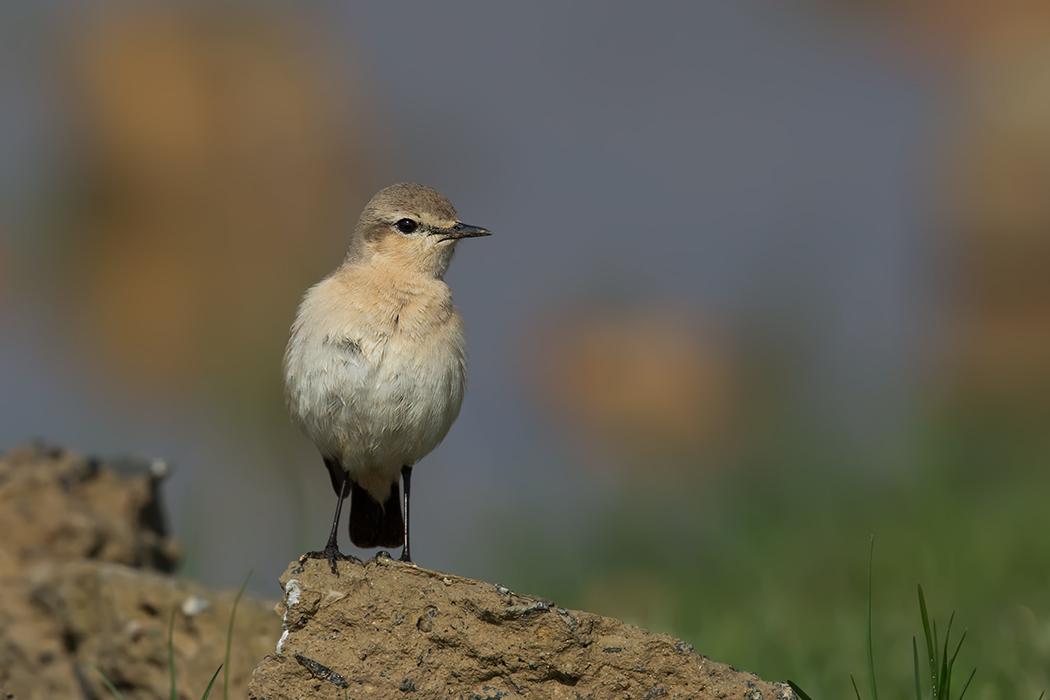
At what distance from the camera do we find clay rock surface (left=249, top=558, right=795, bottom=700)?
4.62 m

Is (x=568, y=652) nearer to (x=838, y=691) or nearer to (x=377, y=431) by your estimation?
(x=377, y=431)

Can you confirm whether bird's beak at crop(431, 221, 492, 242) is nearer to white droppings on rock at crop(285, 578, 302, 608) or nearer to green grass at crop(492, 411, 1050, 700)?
white droppings on rock at crop(285, 578, 302, 608)

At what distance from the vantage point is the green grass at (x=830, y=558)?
7.03 meters

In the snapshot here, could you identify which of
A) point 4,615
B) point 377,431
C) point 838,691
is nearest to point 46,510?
Answer: point 4,615

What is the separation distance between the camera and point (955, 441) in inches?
462

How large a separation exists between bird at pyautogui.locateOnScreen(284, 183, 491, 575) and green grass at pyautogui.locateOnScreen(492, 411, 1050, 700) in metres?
2.40

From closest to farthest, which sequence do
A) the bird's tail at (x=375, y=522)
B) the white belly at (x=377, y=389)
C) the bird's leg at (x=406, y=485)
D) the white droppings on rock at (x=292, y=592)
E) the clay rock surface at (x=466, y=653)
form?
the clay rock surface at (x=466, y=653) → the white droppings on rock at (x=292, y=592) → the white belly at (x=377, y=389) → the bird's leg at (x=406, y=485) → the bird's tail at (x=375, y=522)

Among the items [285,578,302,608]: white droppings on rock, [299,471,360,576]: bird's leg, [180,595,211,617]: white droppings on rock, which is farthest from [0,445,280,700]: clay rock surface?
[285,578,302,608]: white droppings on rock

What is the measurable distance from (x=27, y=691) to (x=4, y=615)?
455 millimetres

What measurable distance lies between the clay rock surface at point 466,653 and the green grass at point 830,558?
2061 mm

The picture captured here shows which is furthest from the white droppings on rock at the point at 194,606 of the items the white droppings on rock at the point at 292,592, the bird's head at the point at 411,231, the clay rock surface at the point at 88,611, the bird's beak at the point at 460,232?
the bird's beak at the point at 460,232

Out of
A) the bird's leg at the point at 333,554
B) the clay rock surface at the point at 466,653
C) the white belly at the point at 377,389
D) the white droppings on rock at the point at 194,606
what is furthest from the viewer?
the white droppings on rock at the point at 194,606

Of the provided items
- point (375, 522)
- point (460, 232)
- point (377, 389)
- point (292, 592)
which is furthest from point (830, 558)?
point (292, 592)

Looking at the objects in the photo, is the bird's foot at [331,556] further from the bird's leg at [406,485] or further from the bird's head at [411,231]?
the bird's head at [411,231]
